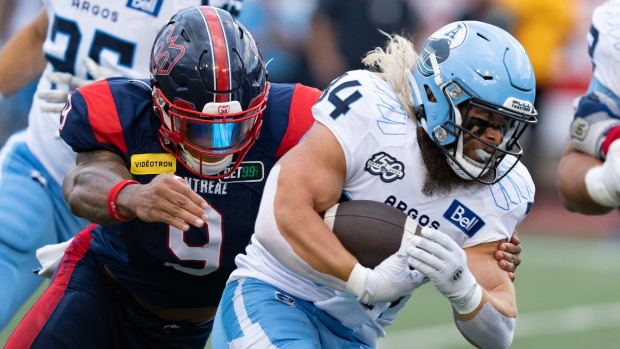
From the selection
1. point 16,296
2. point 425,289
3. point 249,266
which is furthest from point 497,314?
point 425,289

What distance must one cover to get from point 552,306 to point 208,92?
4.73 meters

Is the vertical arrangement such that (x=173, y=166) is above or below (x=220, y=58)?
below

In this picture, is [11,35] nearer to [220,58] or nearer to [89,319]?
[89,319]

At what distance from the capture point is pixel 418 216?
3.47 metres

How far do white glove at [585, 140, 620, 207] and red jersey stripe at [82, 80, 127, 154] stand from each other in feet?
6.63

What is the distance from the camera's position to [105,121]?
3660 millimetres

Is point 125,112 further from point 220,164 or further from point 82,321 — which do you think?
point 82,321

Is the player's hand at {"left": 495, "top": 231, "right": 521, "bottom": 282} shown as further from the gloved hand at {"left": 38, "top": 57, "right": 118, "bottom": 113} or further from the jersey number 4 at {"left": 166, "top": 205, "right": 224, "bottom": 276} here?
the gloved hand at {"left": 38, "top": 57, "right": 118, "bottom": 113}

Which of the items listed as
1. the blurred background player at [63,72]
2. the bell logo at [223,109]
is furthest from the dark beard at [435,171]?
the blurred background player at [63,72]

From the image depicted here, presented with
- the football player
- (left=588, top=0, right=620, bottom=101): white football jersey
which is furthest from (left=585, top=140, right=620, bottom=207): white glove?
the football player

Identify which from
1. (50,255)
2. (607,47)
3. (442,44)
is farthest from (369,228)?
(607,47)

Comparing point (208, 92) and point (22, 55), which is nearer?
point (208, 92)

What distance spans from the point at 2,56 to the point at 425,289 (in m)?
4.03

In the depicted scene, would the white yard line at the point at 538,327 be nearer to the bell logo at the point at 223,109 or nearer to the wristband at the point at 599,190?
the wristband at the point at 599,190
